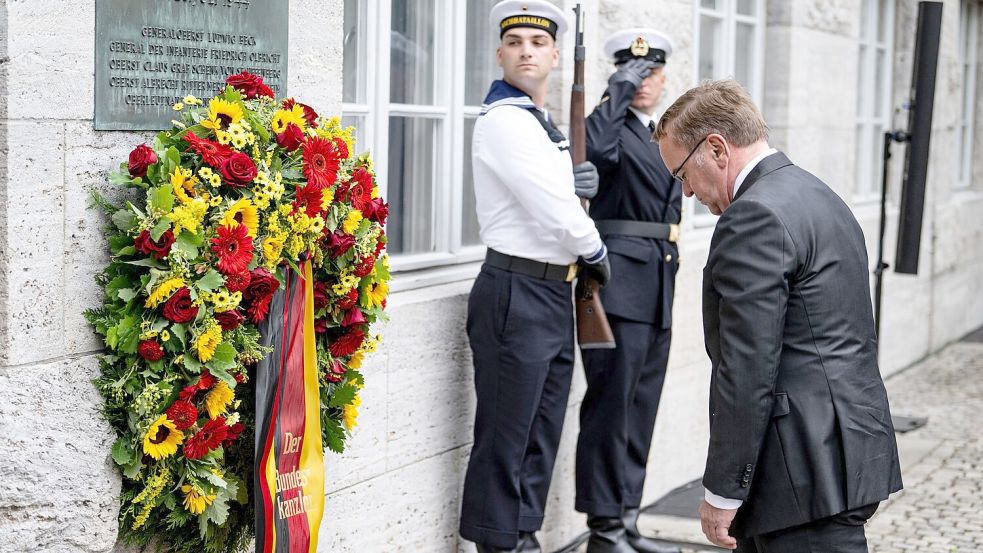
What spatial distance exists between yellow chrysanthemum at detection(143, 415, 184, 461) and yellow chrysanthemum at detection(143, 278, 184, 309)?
0.91ft

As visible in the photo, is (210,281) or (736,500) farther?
(210,281)

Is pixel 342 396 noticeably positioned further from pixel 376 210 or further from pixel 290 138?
pixel 290 138

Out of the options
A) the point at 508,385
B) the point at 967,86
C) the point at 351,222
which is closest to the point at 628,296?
the point at 508,385

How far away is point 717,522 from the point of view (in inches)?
124

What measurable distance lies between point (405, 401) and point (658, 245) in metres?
1.37

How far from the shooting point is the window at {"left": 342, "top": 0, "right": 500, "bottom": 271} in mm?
4895

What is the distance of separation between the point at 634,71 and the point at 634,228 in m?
0.64

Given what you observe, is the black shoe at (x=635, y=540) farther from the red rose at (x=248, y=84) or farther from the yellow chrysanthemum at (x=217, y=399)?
the red rose at (x=248, y=84)

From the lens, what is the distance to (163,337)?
320 centimetres

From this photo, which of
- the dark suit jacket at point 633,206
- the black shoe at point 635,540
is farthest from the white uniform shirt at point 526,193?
the black shoe at point 635,540

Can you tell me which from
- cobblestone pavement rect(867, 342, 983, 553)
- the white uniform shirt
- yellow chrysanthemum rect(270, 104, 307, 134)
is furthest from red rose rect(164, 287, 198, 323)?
cobblestone pavement rect(867, 342, 983, 553)

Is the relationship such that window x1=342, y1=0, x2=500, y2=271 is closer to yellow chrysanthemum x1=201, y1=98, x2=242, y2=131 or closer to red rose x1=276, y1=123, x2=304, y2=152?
red rose x1=276, y1=123, x2=304, y2=152

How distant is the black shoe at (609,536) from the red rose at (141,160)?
2878 millimetres

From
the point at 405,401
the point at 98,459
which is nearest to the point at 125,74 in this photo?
the point at 98,459
